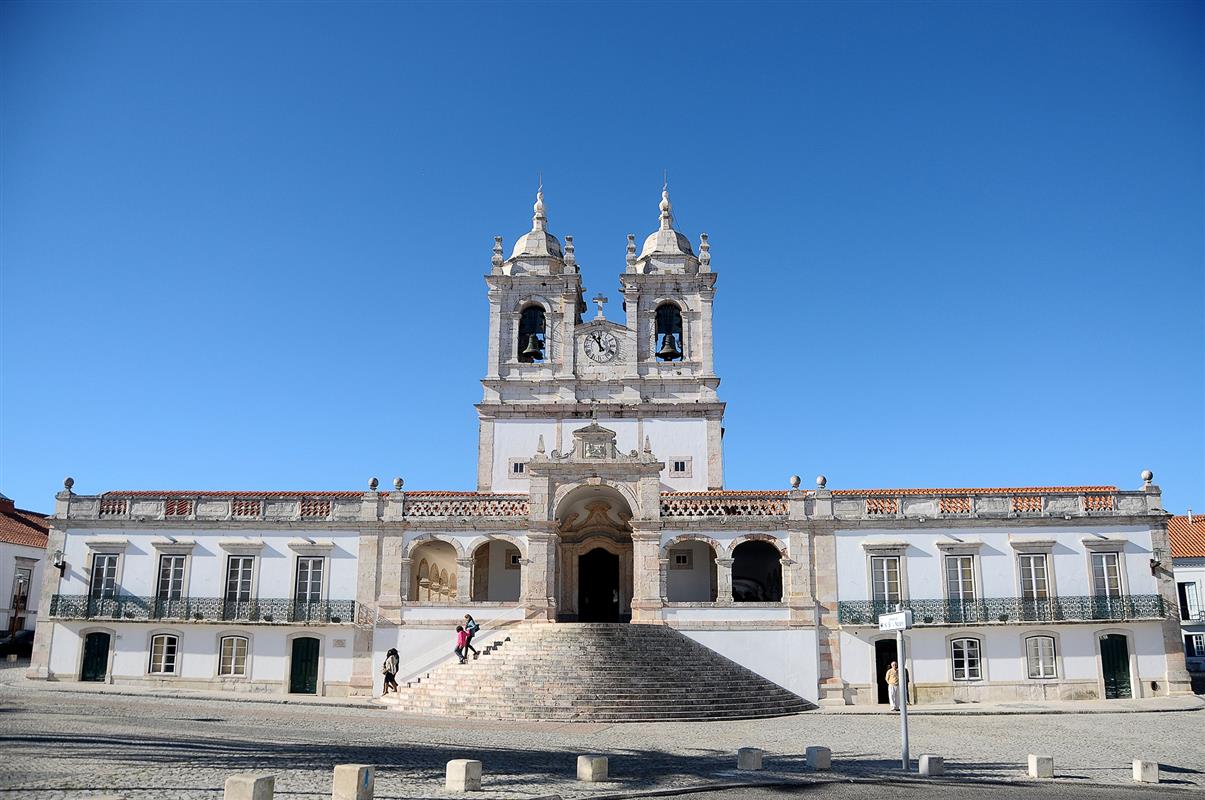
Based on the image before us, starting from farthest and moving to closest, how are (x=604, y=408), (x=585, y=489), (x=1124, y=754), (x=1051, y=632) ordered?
(x=604, y=408)
(x=585, y=489)
(x=1051, y=632)
(x=1124, y=754)

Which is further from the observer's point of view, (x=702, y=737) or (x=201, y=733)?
(x=702, y=737)

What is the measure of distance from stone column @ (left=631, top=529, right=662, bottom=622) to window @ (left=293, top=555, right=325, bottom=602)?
9133 millimetres

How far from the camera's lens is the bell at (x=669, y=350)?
35.6 meters

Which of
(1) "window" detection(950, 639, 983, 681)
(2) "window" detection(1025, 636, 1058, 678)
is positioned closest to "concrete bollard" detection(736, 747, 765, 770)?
(1) "window" detection(950, 639, 983, 681)

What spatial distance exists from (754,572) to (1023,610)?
8789 mm

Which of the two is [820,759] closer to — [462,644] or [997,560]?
[462,644]

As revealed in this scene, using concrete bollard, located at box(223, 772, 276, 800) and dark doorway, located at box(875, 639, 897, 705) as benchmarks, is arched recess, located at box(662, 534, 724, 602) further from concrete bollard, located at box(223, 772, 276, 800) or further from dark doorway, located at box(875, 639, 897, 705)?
concrete bollard, located at box(223, 772, 276, 800)

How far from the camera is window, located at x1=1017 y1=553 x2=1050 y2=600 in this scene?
26.2m

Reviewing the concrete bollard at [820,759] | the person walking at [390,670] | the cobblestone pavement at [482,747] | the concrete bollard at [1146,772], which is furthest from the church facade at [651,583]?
the concrete bollard at [1146,772]

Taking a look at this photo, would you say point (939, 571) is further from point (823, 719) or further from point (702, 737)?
point (702, 737)

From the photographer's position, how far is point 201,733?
15.9 metres

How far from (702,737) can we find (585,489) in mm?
11416

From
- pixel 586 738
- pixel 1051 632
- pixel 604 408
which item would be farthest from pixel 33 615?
pixel 1051 632

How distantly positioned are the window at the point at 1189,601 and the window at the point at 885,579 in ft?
60.3
